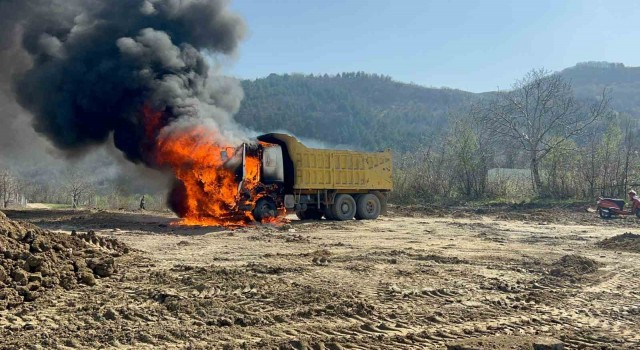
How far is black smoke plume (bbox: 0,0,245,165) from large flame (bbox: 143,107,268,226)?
89 cm

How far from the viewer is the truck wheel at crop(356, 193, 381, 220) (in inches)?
791

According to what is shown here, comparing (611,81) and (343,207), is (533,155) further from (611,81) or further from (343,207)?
(611,81)

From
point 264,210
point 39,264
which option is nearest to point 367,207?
point 264,210

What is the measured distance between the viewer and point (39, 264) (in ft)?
21.5

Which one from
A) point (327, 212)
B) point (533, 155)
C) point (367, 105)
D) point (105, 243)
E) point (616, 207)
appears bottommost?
point (105, 243)

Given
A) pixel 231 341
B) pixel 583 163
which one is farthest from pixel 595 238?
pixel 583 163

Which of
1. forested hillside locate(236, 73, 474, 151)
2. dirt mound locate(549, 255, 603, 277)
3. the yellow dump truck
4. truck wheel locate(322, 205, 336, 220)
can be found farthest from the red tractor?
forested hillside locate(236, 73, 474, 151)

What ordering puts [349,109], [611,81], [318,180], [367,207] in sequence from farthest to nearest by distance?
[611,81]
[349,109]
[367,207]
[318,180]

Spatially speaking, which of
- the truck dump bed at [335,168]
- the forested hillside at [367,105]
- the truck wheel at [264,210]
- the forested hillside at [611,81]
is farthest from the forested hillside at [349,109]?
the truck wheel at [264,210]

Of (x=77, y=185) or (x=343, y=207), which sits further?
(x=77, y=185)

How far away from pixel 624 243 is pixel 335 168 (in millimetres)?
10124

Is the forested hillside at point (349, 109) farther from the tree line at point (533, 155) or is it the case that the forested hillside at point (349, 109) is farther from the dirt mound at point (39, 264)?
the dirt mound at point (39, 264)

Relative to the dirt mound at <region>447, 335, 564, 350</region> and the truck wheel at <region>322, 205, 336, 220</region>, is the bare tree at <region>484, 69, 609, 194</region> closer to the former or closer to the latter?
the truck wheel at <region>322, 205, 336, 220</region>

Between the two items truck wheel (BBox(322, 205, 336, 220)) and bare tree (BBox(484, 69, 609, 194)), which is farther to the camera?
bare tree (BBox(484, 69, 609, 194))
